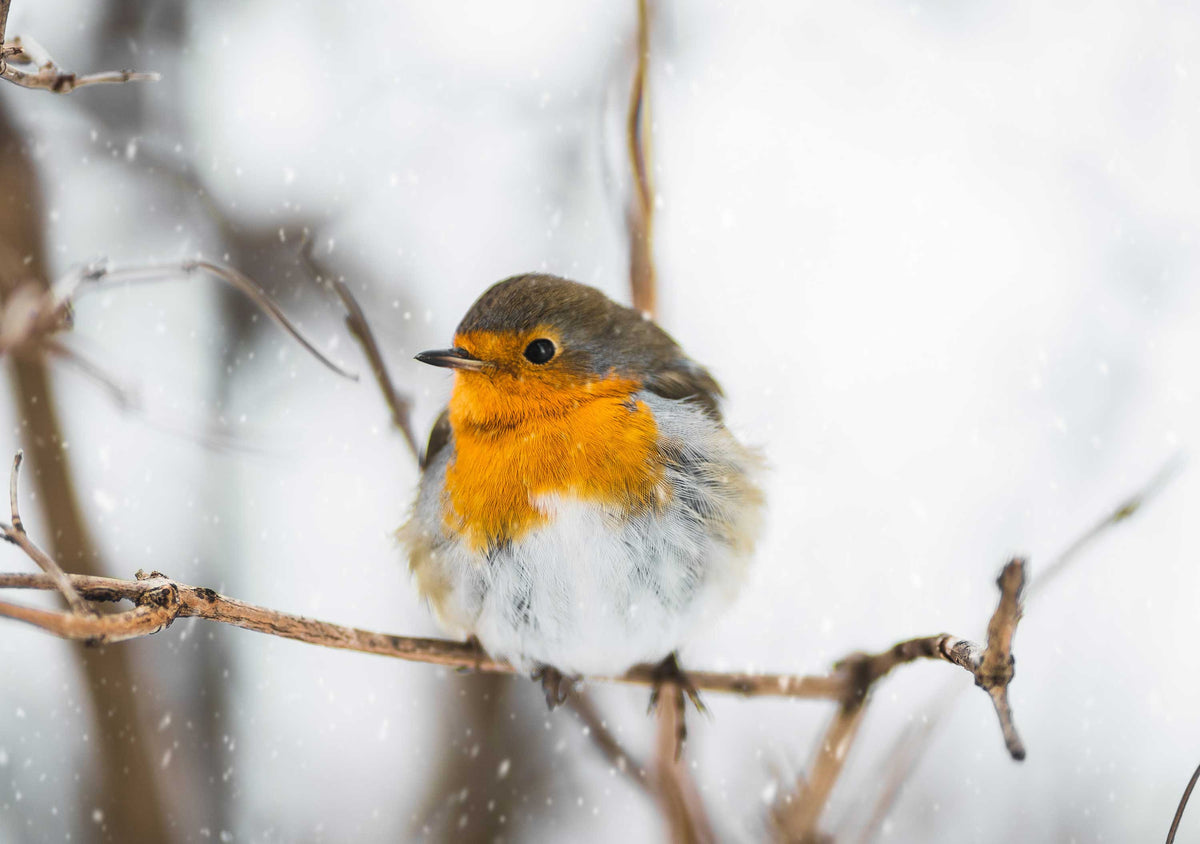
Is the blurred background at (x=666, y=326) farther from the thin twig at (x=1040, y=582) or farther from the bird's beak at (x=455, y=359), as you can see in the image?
the bird's beak at (x=455, y=359)

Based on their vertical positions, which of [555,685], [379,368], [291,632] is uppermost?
[379,368]

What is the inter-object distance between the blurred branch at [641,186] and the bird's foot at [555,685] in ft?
3.32

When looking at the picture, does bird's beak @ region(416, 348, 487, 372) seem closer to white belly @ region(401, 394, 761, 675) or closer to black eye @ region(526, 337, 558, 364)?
black eye @ region(526, 337, 558, 364)

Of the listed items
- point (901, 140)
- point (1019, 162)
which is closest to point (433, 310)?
point (901, 140)

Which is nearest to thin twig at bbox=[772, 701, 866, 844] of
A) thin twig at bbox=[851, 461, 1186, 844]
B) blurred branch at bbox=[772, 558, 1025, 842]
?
blurred branch at bbox=[772, 558, 1025, 842]

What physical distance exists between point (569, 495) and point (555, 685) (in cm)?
77

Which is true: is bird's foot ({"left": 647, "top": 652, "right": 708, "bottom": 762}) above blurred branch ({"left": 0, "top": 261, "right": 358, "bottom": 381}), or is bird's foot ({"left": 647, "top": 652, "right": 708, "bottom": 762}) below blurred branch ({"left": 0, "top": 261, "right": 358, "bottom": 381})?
below

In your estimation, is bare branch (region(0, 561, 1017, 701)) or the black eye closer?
bare branch (region(0, 561, 1017, 701))

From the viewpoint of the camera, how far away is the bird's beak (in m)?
1.88

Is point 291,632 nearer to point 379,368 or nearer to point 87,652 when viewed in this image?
point 379,368

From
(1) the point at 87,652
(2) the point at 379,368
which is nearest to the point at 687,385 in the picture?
(2) the point at 379,368

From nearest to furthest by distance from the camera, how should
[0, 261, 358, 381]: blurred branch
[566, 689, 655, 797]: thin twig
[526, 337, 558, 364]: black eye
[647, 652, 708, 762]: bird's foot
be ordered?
[0, 261, 358, 381]: blurred branch < [526, 337, 558, 364]: black eye < [566, 689, 655, 797]: thin twig < [647, 652, 708, 762]: bird's foot

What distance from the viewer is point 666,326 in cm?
264

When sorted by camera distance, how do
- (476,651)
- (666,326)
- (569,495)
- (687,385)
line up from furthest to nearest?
1. (666,326)
2. (687,385)
3. (476,651)
4. (569,495)
